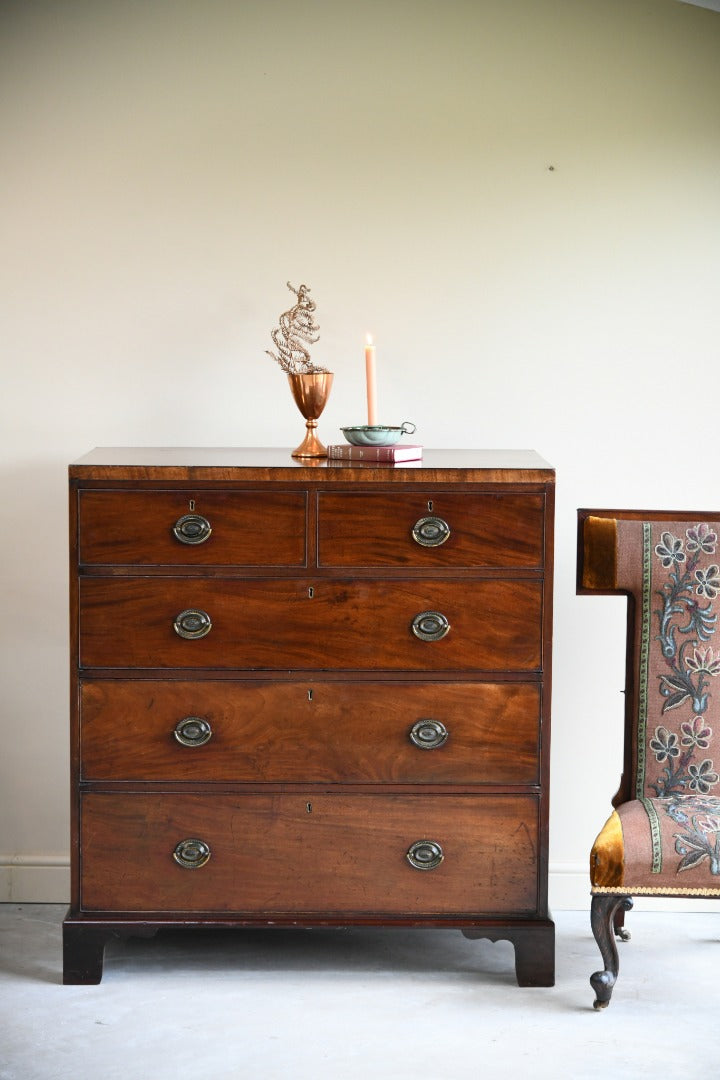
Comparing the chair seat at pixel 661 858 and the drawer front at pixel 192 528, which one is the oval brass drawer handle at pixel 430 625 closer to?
the drawer front at pixel 192 528

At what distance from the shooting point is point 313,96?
3148 mm

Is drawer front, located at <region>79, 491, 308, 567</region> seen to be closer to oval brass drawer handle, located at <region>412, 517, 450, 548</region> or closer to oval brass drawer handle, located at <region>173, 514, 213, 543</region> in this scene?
oval brass drawer handle, located at <region>173, 514, 213, 543</region>

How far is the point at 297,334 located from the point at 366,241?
335mm

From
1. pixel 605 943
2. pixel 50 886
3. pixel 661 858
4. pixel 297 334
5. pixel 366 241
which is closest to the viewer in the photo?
pixel 661 858

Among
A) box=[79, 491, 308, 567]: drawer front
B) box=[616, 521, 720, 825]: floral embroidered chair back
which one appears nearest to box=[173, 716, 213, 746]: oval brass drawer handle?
box=[79, 491, 308, 567]: drawer front

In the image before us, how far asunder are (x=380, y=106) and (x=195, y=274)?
0.64 metres

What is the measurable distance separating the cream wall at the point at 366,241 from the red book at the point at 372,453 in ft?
1.54

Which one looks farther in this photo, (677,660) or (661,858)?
(677,660)

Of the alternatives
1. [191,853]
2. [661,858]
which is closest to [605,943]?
[661,858]

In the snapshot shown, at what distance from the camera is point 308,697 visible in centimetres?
267

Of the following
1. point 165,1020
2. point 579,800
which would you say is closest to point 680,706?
point 579,800

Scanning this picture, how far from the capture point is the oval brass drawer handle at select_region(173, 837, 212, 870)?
8.86ft

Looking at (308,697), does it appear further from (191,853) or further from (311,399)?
(311,399)

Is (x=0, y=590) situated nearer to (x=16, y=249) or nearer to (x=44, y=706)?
(x=44, y=706)
